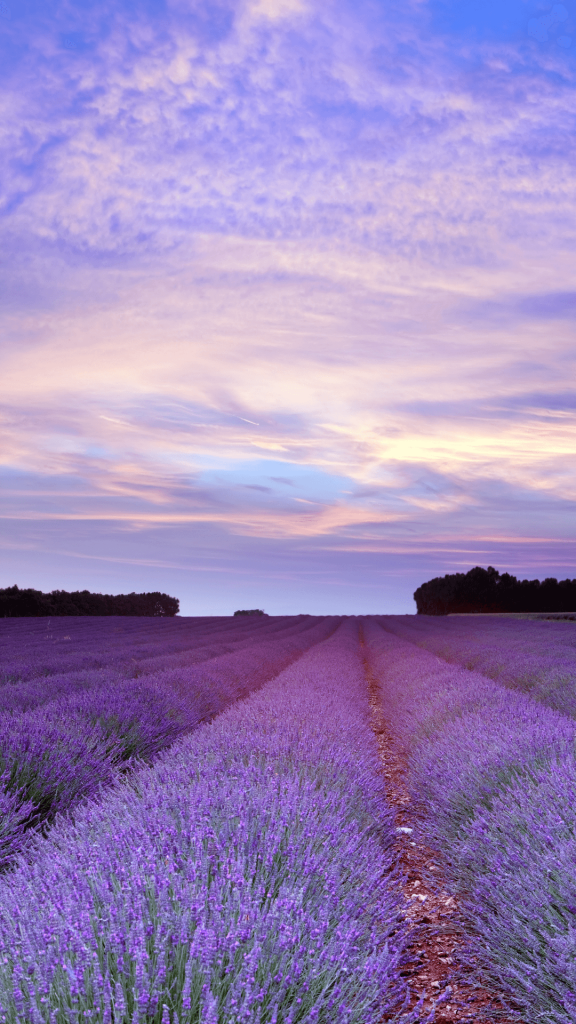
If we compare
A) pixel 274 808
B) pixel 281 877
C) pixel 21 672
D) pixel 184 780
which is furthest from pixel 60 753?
pixel 21 672

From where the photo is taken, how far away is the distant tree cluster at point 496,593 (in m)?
52.4

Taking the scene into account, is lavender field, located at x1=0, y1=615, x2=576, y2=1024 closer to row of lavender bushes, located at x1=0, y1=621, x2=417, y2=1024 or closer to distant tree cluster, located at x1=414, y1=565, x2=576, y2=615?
row of lavender bushes, located at x1=0, y1=621, x2=417, y2=1024

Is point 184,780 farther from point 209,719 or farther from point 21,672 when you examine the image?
point 21,672

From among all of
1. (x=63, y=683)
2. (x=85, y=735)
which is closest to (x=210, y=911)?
(x=85, y=735)

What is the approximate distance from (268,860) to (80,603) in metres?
39.7

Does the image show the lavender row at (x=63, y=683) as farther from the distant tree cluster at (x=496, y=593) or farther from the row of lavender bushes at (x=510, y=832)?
the distant tree cluster at (x=496, y=593)

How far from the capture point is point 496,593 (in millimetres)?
54906

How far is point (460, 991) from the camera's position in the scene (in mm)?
2367

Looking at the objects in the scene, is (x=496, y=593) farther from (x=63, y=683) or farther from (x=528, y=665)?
(x=63, y=683)

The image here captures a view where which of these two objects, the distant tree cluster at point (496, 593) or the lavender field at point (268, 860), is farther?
the distant tree cluster at point (496, 593)

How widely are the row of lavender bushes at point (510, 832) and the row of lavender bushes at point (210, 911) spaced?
1.27 feet

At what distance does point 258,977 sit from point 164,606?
1865 inches

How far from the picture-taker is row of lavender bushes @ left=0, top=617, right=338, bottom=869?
3.49 metres

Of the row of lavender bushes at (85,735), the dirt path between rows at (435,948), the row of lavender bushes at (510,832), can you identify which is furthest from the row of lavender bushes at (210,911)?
the row of lavender bushes at (85,735)
